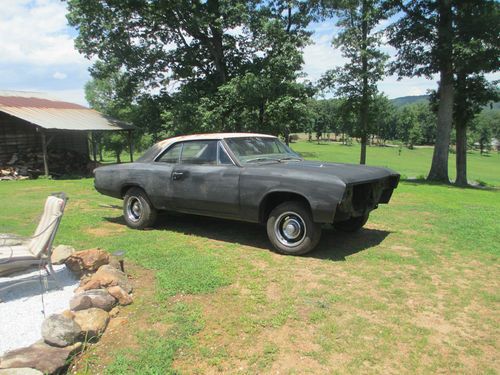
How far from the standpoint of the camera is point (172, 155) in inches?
279

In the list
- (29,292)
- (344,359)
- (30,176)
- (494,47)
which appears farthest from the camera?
(30,176)

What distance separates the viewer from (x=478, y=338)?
3559 mm

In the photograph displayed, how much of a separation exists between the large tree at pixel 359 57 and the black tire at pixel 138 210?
52.4 feet

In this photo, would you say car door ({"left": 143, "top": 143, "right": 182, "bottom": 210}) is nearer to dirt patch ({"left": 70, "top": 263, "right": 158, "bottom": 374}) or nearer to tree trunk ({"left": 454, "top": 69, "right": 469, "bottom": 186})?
dirt patch ({"left": 70, "top": 263, "right": 158, "bottom": 374})

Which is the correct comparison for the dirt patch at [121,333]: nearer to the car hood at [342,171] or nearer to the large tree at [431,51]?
the car hood at [342,171]

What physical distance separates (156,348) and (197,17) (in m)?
20.3

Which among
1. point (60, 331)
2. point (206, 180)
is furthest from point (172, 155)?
point (60, 331)

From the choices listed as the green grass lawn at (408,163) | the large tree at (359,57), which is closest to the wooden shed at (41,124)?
the large tree at (359,57)

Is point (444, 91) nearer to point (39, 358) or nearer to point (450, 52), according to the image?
point (450, 52)

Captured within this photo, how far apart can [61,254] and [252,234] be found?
2.91 meters

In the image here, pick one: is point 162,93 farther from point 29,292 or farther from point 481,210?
point 29,292

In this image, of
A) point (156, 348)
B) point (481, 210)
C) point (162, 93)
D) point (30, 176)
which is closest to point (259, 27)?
point (162, 93)

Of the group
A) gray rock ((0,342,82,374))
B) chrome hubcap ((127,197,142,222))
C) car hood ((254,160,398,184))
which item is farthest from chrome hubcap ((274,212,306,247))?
gray rock ((0,342,82,374))

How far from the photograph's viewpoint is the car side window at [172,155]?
7.02 metres
